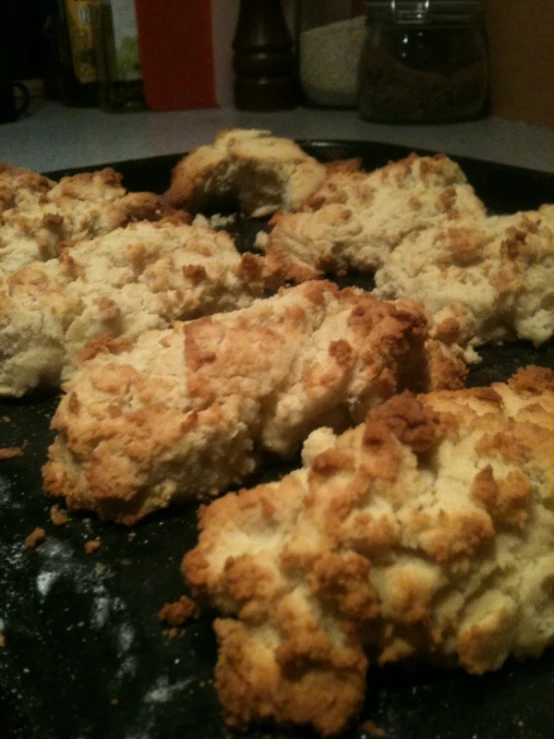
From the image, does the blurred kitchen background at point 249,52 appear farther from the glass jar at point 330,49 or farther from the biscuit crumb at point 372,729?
the biscuit crumb at point 372,729

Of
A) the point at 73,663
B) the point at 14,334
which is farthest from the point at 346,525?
the point at 14,334

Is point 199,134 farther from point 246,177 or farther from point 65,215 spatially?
point 65,215

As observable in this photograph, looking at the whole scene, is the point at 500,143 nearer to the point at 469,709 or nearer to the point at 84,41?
the point at 84,41

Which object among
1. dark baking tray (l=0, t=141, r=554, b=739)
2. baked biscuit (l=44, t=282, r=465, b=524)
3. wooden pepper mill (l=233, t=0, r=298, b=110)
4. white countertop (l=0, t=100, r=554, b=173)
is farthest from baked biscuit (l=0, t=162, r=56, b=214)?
wooden pepper mill (l=233, t=0, r=298, b=110)

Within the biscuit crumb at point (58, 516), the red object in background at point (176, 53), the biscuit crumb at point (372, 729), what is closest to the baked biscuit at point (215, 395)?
the biscuit crumb at point (58, 516)

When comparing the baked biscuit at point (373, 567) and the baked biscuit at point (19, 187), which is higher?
the baked biscuit at point (19, 187)

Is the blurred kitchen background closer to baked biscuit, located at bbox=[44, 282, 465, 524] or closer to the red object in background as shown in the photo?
the red object in background
